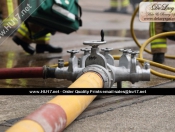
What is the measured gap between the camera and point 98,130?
2309 mm

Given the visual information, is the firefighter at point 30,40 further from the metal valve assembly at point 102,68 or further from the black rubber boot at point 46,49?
the metal valve assembly at point 102,68

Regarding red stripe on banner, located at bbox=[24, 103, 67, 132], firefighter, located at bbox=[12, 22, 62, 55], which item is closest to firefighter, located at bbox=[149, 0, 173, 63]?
firefighter, located at bbox=[12, 22, 62, 55]

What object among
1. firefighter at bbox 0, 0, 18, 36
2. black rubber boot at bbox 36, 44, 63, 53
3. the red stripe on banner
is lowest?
black rubber boot at bbox 36, 44, 63, 53

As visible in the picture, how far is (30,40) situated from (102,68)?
6.57 feet

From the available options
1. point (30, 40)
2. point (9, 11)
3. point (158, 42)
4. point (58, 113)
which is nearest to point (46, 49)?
point (30, 40)

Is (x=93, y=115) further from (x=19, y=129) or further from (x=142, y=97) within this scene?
(x=19, y=129)

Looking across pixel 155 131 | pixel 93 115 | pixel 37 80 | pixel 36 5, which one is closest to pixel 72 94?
pixel 93 115

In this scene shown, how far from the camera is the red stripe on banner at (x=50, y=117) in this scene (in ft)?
6.64

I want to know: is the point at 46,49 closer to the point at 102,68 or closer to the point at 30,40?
the point at 30,40

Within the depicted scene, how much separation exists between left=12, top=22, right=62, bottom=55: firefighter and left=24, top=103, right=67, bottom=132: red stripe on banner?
2409mm

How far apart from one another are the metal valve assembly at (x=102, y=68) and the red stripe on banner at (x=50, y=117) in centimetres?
65

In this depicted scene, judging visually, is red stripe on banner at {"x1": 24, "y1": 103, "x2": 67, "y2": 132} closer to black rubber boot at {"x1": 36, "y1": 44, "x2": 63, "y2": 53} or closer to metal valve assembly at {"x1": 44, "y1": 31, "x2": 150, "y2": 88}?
metal valve assembly at {"x1": 44, "y1": 31, "x2": 150, "y2": 88}

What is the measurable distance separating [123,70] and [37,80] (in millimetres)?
780

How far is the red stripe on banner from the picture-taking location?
6.64ft
